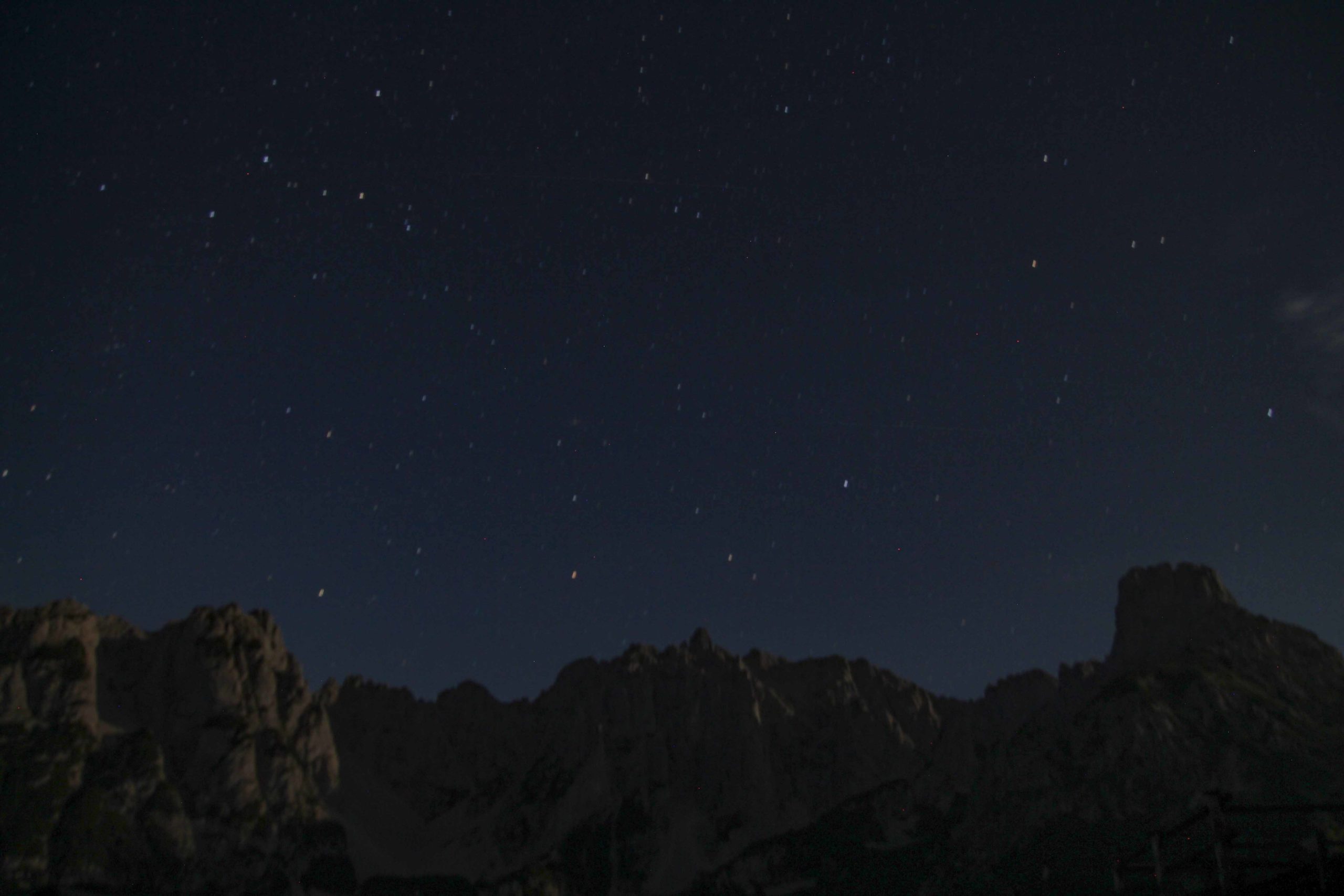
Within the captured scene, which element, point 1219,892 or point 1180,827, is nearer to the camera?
point 1219,892

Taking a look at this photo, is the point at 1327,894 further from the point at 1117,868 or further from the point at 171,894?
the point at 171,894

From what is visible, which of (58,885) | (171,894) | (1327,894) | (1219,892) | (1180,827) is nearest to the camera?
(171,894)

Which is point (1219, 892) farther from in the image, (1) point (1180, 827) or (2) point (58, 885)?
(2) point (58, 885)

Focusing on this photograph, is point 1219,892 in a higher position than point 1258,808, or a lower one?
lower

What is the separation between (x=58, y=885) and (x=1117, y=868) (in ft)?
99.3

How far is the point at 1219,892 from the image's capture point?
27.9 meters

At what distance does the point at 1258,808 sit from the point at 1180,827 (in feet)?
7.60

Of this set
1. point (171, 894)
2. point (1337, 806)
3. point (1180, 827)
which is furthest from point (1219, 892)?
point (171, 894)

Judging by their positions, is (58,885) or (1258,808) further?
(1258,808)

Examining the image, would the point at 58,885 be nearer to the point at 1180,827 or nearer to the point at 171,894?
the point at 171,894

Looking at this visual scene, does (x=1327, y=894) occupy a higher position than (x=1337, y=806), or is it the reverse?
(x=1337, y=806)

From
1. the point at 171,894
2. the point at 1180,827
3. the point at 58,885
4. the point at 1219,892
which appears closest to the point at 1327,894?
the point at 1219,892

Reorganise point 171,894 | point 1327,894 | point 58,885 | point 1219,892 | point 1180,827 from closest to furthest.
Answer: point 171,894 → point 58,885 → point 1327,894 → point 1219,892 → point 1180,827

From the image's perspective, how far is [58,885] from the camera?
76.9 ft
